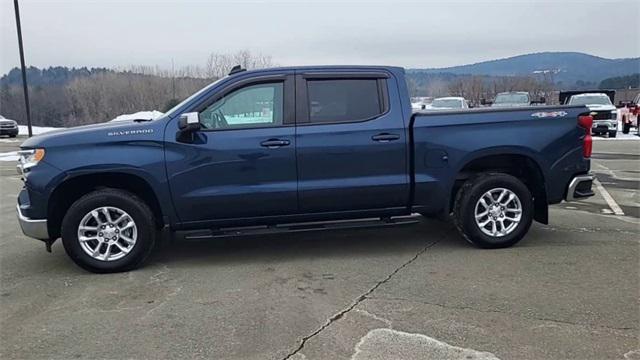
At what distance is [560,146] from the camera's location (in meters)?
5.95

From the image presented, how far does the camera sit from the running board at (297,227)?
556 centimetres

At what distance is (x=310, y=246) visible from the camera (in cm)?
627

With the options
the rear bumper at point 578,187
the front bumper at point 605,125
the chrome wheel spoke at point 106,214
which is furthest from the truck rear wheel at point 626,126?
→ the chrome wheel spoke at point 106,214

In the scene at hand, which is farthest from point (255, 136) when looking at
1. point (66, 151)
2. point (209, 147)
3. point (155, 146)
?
point (66, 151)

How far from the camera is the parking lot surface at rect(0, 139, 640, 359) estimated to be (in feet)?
12.3

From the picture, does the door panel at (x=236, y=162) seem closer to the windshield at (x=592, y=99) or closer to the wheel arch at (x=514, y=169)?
the wheel arch at (x=514, y=169)

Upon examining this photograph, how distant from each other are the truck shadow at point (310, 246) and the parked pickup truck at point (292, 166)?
1.17ft

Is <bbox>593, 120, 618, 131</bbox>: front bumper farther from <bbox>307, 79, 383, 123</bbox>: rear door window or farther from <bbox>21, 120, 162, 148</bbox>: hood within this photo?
<bbox>21, 120, 162, 148</bbox>: hood

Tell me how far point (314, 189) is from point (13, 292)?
111 inches

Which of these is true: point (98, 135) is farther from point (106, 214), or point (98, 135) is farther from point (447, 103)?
point (447, 103)

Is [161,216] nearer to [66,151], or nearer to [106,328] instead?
[66,151]

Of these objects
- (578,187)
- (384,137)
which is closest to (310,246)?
(384,137)

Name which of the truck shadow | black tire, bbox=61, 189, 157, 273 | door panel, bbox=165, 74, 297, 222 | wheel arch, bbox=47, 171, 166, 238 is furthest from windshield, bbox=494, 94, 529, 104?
black tire, bbox=61, 189, 157, 273

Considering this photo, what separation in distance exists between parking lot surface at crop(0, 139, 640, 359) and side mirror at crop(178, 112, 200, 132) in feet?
4.47
